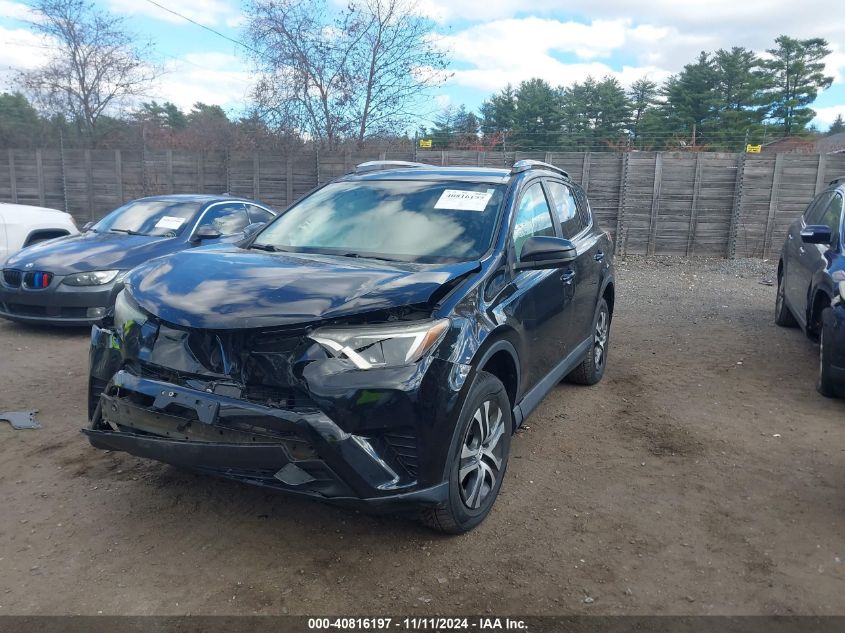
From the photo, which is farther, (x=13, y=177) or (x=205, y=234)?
(x=13, y=177)

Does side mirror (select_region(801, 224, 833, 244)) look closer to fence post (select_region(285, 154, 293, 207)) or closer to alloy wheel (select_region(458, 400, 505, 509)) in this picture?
alloy wheel (select_region(458, 400, 505, 509))

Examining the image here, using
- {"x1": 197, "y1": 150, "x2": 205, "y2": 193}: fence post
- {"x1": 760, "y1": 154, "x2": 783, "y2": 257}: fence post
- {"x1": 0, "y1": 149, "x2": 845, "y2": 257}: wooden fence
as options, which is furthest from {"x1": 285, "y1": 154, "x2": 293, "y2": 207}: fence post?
{"x1": 760, "y1": 154, "x2": 783, "y2": 257}: fence post

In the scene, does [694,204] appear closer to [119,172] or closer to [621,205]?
[621,205]

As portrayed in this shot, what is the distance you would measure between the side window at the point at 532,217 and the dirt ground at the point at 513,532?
4.60 ft

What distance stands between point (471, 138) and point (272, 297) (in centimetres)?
2543

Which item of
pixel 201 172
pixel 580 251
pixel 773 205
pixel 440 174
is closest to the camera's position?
pixel 440 174

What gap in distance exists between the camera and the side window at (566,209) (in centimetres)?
482

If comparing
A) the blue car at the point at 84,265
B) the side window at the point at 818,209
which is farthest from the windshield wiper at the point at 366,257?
the side window at the point at 818,209

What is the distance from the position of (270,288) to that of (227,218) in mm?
5534

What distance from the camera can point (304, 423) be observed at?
8.47ft

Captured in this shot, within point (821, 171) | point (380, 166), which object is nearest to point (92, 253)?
point (380, 166)

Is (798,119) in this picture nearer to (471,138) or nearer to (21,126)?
(471,138)

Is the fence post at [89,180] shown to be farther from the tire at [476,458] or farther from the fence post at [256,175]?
the tire at [476,458]

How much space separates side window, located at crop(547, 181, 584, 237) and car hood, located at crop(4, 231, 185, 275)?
4.32 metres
